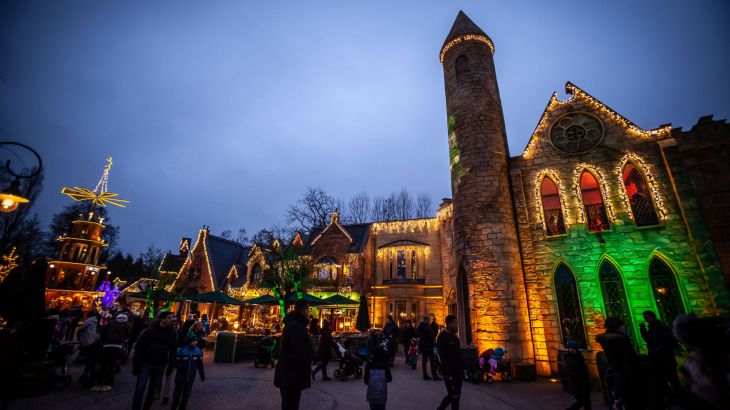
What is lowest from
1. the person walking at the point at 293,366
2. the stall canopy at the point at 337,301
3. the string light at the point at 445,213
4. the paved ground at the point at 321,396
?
the paved ground at the point at 321,396

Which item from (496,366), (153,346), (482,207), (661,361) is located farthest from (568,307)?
(153,346)

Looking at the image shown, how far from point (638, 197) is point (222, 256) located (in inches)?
1269

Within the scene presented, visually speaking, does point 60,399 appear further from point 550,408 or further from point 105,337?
point 550,408

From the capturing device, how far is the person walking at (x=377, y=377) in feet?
16.9

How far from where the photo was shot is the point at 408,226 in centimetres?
2444

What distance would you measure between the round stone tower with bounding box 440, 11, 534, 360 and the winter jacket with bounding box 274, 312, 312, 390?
865 centimetres

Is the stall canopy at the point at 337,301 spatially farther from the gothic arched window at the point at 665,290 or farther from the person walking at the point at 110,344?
the gothic arched window at the point at 665,290

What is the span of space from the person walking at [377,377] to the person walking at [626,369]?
12.1 feet

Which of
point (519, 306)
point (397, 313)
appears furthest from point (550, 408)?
point (397, 313)

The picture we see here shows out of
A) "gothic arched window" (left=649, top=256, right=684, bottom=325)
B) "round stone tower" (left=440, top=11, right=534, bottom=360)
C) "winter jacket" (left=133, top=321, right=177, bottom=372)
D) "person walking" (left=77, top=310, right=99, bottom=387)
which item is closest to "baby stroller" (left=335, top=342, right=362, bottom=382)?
"round stone tower" (left=440, top=11, right=534, bottom=360)

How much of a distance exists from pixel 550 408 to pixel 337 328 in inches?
715

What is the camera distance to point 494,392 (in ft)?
28.7

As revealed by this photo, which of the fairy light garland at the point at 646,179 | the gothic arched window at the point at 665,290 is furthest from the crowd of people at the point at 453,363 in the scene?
the fairy light garland at the point at 646,179

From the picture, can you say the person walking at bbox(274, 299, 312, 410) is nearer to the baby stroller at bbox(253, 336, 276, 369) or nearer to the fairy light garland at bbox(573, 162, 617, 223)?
the baby stroller at bbox(253, 336, 276, 369)
